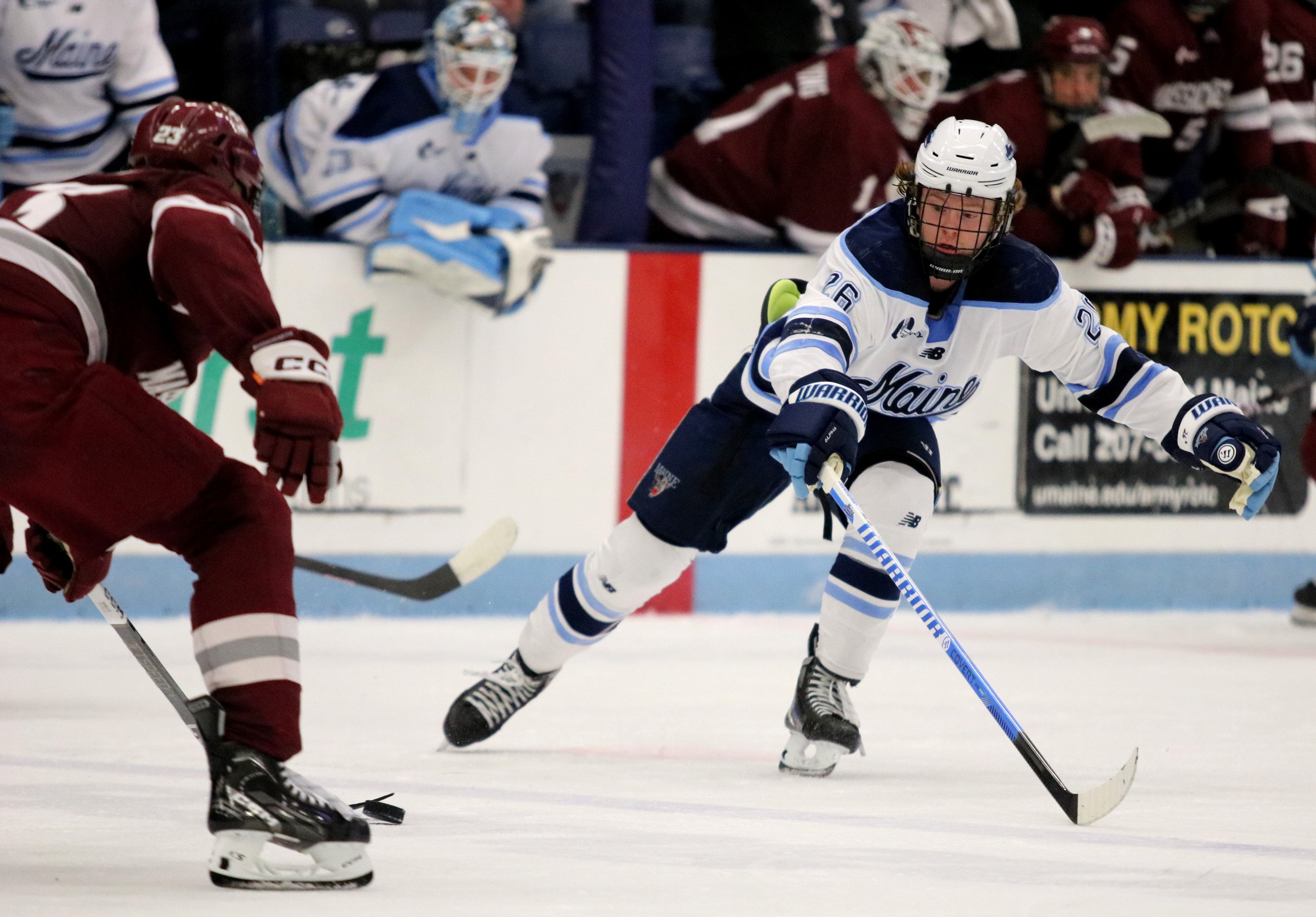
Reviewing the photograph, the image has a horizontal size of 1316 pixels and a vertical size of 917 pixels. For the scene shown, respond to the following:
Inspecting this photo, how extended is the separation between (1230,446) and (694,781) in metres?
1.09

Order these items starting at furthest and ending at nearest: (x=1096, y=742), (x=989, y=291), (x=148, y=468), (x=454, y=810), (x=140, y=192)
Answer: (x=1096, y=742), (x=989, y=291), (x=454, y=810), (x=140, y=192), (x=148, y=468)

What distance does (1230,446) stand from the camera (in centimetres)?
320

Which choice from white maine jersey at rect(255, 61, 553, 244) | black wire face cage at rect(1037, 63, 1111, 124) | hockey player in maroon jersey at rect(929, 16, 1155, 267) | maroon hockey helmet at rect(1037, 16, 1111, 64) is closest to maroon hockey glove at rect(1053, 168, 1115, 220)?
hockey player in maroon jersey at rect(929, 16, 1155, 267)

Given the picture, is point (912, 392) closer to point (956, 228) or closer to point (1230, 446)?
point (956, 228)

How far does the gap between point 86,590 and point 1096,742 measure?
211 cm

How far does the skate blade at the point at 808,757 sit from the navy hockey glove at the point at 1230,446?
2.64 ft

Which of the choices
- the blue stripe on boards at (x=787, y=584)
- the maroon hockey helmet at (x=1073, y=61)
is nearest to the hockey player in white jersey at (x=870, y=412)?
the blue stripe on boards at (x=787, y=584)

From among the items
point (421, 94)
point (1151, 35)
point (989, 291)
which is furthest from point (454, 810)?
point (1151, 35)

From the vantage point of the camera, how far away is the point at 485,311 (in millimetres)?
5309

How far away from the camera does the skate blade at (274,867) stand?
2270 millimetres

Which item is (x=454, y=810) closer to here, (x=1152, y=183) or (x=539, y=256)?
(x=539, y=256)

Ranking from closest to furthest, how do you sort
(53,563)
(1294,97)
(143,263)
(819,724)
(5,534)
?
(143,263) < (53,563) < (5,534) < (819,724) < (1294,97)

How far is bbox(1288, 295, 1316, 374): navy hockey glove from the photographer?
5.59 metres

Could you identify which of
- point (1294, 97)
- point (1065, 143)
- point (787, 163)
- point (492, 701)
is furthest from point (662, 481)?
point (1294, 97)
